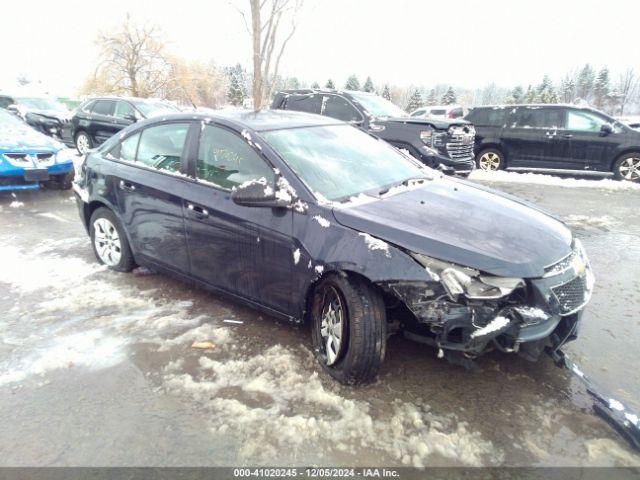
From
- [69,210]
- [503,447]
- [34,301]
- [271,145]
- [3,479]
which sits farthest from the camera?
[69,210]

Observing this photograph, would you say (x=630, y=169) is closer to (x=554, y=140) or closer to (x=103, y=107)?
(x=554, y=140)

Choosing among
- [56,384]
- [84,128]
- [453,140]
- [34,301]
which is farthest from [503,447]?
[84,128]

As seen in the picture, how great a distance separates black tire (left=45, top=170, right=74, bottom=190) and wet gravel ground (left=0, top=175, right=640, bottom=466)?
478cm

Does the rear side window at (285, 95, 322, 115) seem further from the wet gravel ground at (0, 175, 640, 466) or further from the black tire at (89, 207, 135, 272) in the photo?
the wet gravel ground at (0, 175, 640, 466)

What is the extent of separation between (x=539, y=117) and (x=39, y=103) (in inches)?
635

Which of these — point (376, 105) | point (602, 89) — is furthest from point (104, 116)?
point (602, 89)

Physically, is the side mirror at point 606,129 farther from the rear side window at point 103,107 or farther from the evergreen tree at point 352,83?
the evergreen tree at point 352,83

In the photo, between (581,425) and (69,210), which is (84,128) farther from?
(581,425)

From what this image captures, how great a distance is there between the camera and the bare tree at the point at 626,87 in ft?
163

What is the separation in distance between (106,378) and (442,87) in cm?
13017

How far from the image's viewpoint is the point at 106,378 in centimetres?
296

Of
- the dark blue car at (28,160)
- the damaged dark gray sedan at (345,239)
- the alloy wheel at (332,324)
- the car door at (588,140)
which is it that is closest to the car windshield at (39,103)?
the dark blue car at (28,160)

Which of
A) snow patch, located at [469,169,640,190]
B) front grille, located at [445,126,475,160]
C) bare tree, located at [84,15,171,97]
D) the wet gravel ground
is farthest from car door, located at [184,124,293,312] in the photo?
bare tree, located at [84,15,171,97]

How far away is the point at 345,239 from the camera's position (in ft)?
8.99
